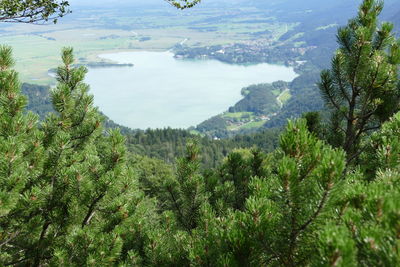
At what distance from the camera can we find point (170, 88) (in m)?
112

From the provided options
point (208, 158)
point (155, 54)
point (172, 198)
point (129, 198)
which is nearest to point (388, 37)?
point (172, 198)

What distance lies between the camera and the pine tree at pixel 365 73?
338 cm

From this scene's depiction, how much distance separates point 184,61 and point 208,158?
102312mm

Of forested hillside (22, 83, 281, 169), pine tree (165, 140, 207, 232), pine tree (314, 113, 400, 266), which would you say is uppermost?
pine tree (314, 113, 400, 266)

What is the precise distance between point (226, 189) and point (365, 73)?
1.86 meters

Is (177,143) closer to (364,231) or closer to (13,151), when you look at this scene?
(13,151)

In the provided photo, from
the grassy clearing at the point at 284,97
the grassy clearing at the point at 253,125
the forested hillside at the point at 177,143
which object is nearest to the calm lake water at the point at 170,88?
the grassy clearing at the point at 253,125

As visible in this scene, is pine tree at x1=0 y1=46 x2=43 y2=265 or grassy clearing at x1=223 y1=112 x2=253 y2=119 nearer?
pine tree at x1=0 y1=46 x2=43 y2=265

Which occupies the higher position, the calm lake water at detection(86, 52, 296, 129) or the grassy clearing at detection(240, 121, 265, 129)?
the calm lake water at detection(86, 52, 296, 129)

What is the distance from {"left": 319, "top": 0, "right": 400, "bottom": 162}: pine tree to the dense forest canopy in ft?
0.04

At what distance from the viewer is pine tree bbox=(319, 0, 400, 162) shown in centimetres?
338

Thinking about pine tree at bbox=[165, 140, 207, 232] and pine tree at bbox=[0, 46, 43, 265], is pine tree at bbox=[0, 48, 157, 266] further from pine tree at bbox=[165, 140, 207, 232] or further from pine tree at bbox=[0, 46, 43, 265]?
pine tree at bbox=[165, 140, 207, 232]

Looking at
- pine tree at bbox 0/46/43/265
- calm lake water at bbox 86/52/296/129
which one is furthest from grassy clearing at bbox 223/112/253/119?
pine tree at bbox 0/46/43/265

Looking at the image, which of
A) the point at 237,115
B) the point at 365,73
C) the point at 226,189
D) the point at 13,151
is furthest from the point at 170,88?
the point at 13,151
